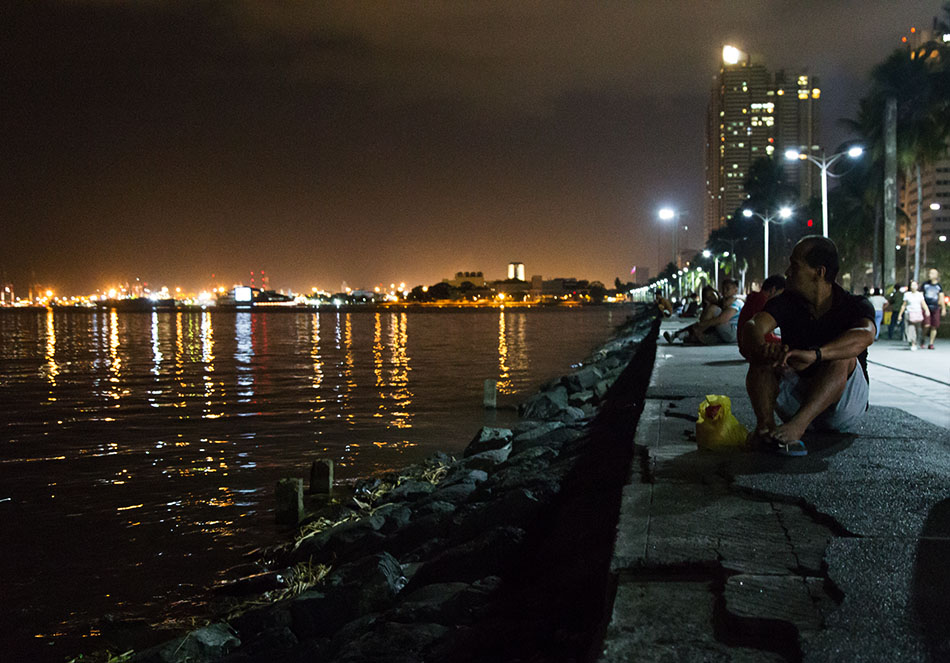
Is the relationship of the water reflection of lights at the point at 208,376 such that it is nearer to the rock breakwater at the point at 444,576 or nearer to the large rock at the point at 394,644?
the rock breakwater at the point at 444,576

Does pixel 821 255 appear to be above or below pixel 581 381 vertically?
above

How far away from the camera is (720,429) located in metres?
6.34

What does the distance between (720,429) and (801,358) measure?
105 cm

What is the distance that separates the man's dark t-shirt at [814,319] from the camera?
5781mm

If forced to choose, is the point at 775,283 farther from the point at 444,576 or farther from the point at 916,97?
the point at 916,97

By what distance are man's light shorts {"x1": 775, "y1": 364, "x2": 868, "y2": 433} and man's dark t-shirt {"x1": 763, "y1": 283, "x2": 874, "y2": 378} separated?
6.9 inches

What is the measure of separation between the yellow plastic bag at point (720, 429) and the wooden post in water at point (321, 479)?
6.37 meters

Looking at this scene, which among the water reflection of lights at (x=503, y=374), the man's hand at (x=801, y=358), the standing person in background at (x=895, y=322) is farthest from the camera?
the water reflection of lights at (x=503, y=374)

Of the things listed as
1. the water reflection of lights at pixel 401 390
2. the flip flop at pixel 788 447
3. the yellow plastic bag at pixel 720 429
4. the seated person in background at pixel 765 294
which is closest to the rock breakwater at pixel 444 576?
the yellow plastic bag at pixel 720 429

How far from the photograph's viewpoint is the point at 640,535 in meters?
4.34

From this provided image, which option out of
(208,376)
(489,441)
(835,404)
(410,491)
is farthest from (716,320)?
(208,376)

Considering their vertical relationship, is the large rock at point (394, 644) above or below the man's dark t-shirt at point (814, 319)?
below

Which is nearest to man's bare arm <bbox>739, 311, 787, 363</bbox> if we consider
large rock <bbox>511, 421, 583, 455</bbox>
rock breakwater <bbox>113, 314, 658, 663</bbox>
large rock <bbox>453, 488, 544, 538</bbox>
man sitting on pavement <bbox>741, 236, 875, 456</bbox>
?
man sitting on pavement <bbox>741, 236, 875, 456</bbox>

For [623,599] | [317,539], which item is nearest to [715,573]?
[623,599]
